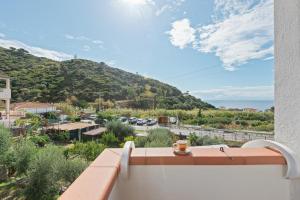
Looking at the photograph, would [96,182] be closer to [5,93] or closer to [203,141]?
[203,141]

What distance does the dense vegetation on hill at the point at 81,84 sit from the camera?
793cm

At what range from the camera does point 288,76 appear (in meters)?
1.16

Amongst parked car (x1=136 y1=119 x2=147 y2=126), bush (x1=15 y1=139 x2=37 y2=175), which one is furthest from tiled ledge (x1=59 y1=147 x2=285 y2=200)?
parked car (x1=136 y1=119 x2=147 y2=126)

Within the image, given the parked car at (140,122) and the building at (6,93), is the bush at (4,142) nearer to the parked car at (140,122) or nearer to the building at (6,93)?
the parked car at (140,122)

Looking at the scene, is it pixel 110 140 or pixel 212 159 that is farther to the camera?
Answer: pixel 110 140

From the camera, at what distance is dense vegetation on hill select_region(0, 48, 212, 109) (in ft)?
26.0

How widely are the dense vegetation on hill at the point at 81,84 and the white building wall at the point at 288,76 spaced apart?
562 centimetres

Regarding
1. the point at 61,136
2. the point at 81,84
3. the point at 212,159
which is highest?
the point at 81,84

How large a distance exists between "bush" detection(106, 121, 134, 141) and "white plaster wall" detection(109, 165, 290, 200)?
4226 mm

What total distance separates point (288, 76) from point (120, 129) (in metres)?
4.77

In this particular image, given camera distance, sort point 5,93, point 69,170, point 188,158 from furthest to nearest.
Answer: point 5,93 → point 69,170 → point 188,158

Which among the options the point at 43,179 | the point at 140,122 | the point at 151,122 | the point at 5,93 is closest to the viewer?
the point at 43,179

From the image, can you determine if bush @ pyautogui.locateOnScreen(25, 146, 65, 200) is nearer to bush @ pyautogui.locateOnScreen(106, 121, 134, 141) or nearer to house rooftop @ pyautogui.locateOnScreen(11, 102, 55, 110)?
bush @ pyautogui.locateOnScreen(106, 121, 134, 141)

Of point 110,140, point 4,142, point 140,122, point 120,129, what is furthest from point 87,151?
point 140,122
